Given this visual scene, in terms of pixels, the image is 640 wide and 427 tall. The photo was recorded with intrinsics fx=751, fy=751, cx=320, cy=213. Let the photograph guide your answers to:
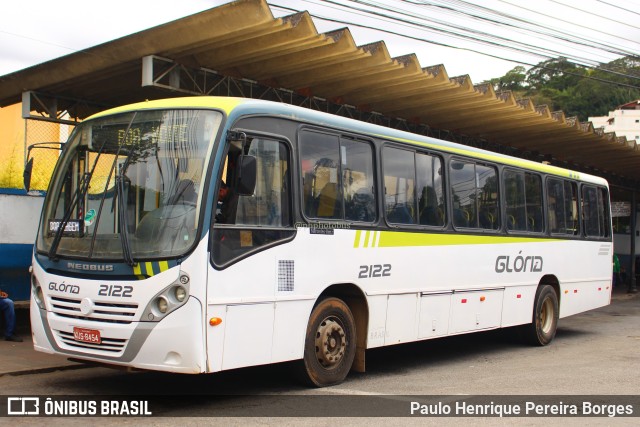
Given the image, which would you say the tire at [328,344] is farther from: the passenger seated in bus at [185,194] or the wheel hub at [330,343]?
the passenger seated in bus at [185,194]

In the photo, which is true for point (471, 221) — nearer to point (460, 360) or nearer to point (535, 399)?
point (460, 360)

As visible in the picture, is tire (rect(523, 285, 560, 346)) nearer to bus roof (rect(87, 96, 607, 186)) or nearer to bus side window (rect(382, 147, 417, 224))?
bus roof (rect(87, 96, 607, 186))

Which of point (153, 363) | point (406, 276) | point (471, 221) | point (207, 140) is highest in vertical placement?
point (207, 140)

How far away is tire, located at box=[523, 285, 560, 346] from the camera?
1270 cm

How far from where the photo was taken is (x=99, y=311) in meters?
6.93

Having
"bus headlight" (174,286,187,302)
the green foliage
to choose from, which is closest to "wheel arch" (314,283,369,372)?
"bus headlight" (174,286,187,302)

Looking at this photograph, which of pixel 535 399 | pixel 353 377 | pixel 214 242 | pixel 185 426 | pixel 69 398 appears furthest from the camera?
pixel 353 377

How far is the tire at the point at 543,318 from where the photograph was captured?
12.7 metres

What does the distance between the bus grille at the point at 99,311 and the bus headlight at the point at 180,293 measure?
0.40 meters

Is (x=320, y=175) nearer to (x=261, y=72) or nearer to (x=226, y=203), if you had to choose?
(x=226, y=203)

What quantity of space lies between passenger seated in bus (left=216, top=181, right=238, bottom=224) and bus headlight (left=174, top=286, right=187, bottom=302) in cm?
76

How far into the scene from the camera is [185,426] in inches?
250

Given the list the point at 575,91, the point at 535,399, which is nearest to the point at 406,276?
the point at 535,399

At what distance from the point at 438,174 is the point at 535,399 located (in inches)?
139
